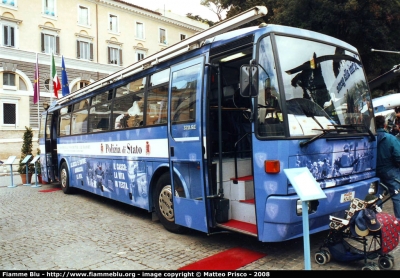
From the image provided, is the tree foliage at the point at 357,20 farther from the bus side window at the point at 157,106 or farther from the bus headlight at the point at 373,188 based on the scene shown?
the bus headlight at the point at 373,188

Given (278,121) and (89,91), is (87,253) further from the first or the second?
(89,91)

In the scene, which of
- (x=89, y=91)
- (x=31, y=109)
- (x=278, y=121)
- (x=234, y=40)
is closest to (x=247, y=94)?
(x=278, y=121)

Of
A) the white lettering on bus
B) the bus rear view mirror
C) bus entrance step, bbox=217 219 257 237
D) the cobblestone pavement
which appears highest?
the bus rear view mirror

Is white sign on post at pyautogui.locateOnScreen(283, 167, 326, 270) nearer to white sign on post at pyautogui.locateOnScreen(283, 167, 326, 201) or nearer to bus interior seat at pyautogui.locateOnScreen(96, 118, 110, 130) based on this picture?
white sign on post at pyautogui.locateOnScreen(283, 167, 326, 201)

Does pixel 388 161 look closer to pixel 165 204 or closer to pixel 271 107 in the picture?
pixel 271 107

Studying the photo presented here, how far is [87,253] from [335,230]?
3.60 m

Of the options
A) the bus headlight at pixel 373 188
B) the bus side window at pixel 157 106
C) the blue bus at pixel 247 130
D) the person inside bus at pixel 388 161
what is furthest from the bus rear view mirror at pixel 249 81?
the person inside bus at pixel 388 161

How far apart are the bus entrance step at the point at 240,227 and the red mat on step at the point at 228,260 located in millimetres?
401

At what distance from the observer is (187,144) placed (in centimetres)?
557

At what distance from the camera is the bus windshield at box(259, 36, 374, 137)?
4488 mm

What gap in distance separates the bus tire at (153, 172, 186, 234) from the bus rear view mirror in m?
2.49

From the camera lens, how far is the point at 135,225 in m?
7.07

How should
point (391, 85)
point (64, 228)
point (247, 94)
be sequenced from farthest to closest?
1. point (391, 85)
2. point (64, 228)
3. point (247, 94)

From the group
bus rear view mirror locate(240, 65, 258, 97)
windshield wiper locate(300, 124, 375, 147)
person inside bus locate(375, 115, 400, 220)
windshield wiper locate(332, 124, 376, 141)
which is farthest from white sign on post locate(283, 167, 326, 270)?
person inside bus locate(375, 115, 400, 220)
